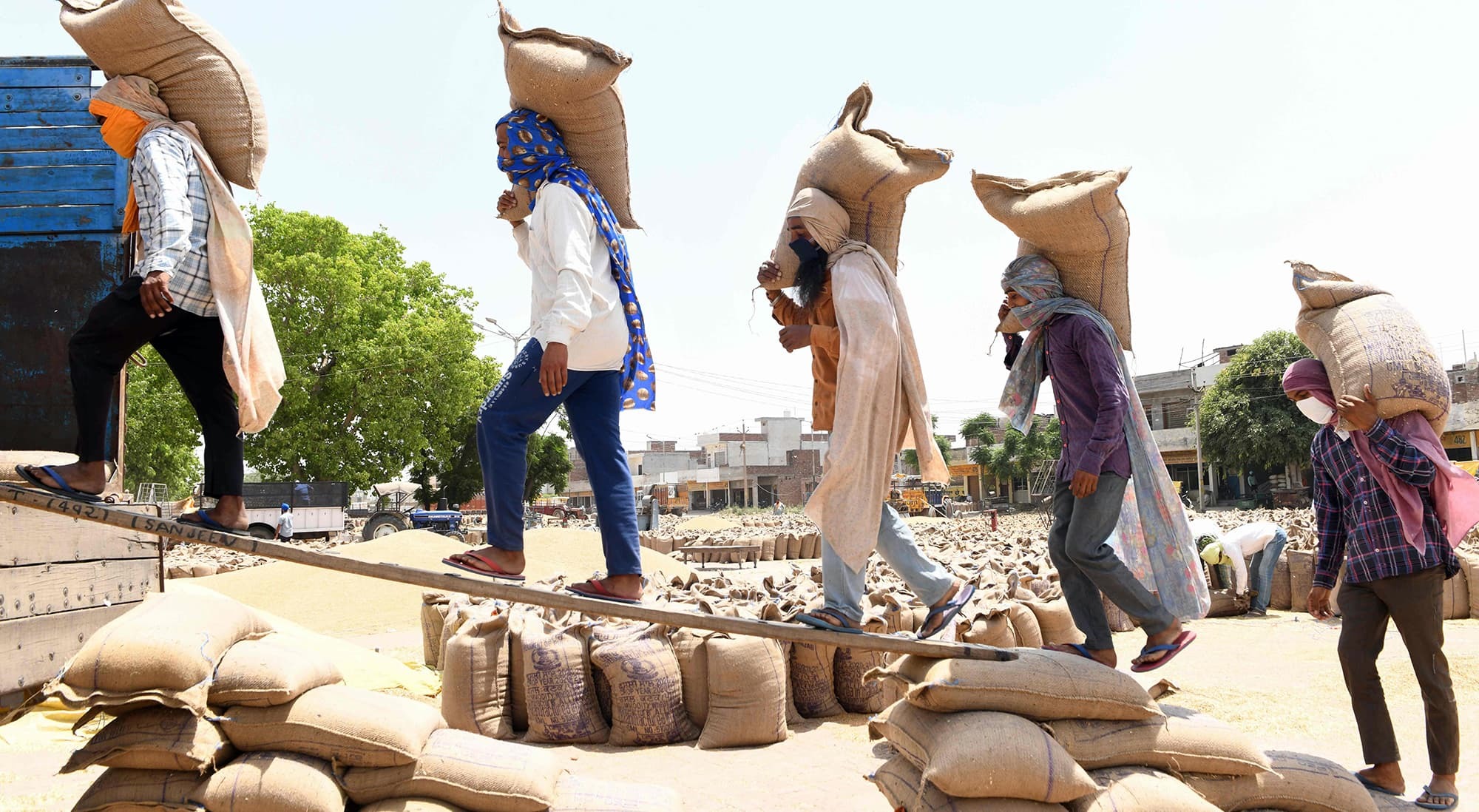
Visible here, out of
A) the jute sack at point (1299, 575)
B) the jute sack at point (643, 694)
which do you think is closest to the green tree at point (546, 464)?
the jute sack at point (1299, 575)

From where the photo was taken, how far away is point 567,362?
321cm

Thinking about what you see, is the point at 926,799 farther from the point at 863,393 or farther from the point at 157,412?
the point at 157,412

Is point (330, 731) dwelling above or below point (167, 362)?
below

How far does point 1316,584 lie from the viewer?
4.52 m

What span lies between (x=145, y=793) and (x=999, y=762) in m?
3.04

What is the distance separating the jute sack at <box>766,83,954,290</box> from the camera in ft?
12.0

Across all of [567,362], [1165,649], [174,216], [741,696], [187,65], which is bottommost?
[741,696]

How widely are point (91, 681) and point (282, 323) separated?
24.6 metres

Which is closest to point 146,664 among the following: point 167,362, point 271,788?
point 271,788

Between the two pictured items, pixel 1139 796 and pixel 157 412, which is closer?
pixel 1139 796

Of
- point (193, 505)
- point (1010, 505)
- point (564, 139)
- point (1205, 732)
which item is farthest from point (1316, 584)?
point (1010, 505)

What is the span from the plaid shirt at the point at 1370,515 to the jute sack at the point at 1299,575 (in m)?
7.48

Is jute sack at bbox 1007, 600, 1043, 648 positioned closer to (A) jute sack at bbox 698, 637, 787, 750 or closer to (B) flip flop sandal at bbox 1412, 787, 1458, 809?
(A) jute sack at bbox 698, 637, 787, 750

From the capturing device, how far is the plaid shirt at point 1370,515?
157 inches
